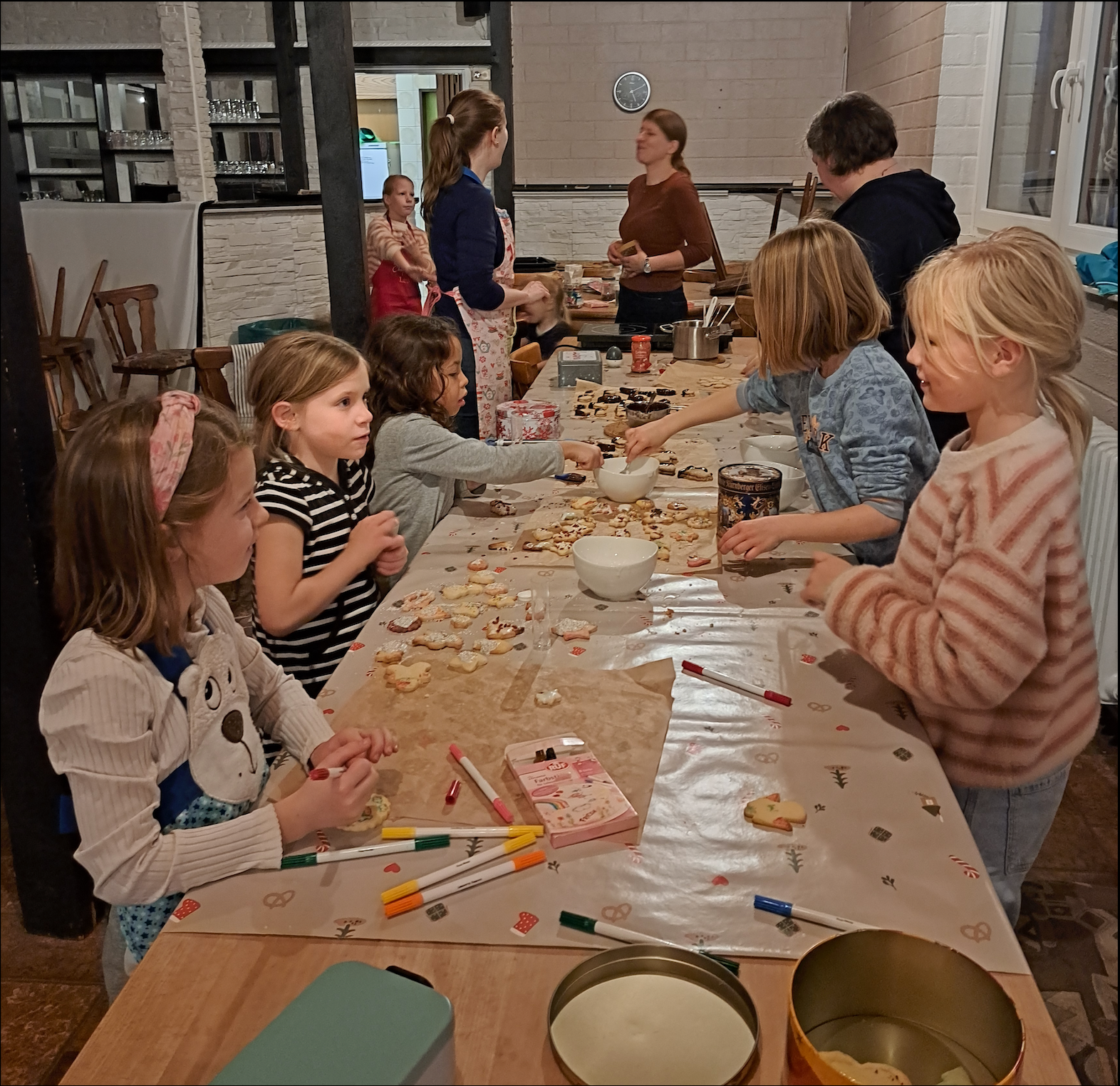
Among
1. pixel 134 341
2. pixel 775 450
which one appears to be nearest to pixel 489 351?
pixel 775 450

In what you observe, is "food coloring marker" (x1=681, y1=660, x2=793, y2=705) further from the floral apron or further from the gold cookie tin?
the floral apron

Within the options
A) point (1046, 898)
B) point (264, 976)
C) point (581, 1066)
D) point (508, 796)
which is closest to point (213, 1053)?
point (264, 976)

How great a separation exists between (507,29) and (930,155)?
13.2 feet

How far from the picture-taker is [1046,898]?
2.13m

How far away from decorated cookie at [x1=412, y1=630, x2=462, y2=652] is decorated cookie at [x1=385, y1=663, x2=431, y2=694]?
0.08m

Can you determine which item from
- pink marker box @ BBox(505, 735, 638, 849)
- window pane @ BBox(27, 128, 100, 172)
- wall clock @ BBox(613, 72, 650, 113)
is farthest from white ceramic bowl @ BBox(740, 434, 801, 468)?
window pane @ BBox(27, 128, 100, 172)

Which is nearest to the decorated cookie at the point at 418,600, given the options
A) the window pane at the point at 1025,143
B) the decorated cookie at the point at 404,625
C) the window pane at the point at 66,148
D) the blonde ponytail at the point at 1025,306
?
the decorated cookie at the point at 404,625

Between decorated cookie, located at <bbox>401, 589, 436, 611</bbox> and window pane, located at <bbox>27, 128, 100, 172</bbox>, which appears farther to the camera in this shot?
window pane, located at <bbox>27, 128, 100, 172</bbox>

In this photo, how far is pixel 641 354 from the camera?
346cm

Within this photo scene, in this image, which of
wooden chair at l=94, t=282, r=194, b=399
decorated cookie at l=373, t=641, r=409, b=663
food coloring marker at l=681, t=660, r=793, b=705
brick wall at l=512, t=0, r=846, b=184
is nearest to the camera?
food coloring marker at l=681, t=660, r=793, b=705

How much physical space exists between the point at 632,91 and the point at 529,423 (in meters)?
6.48

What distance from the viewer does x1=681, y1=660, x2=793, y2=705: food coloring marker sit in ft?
4.25

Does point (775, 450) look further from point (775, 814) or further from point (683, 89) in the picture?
point (683, 89)

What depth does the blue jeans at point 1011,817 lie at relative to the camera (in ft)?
4.28
